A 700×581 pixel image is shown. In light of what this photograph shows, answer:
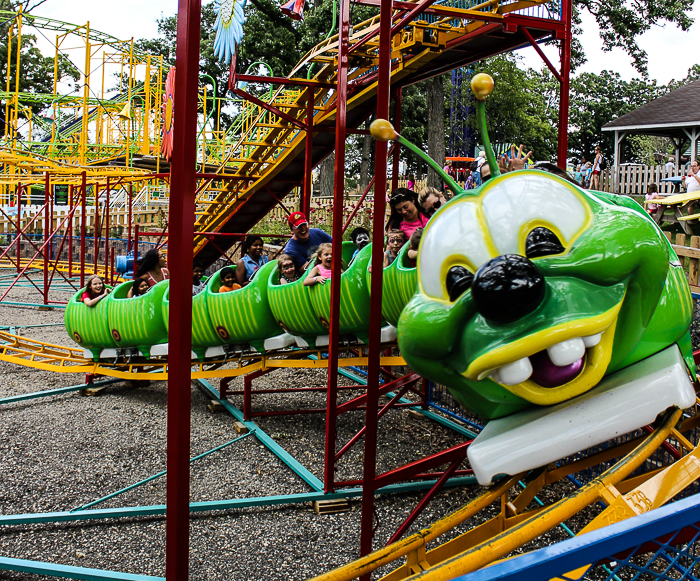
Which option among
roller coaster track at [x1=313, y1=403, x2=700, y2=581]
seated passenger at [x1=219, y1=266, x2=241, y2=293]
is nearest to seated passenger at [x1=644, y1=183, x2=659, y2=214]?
seated passenger at [x1=219, y1=266, x2=241, y2=293]

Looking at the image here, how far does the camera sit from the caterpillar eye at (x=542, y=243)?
2164mm

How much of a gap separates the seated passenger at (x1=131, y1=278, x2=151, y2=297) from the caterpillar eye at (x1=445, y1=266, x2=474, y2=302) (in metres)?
4.65

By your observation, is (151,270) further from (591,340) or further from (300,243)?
(591,340)

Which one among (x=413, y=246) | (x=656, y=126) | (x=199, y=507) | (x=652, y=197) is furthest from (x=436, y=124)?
(x=199, y=507)

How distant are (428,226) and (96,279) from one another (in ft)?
16.0

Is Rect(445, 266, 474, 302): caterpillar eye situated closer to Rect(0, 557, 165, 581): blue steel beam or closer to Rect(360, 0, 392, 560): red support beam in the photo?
Rect(360, 0, 392, 560): red support beam

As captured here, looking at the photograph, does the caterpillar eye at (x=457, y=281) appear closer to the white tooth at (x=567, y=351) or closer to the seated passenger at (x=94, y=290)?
the white tooth at (x=567, y=351)

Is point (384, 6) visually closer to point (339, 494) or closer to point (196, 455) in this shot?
point (339, 494)

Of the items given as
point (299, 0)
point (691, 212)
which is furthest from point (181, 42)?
point (691, 212)

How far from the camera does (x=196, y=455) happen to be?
4852 millimetres

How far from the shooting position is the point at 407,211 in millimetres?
4699

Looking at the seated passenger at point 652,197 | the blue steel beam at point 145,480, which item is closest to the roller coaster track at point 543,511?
the blue steel beam at point 145,480

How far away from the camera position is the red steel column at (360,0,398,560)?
9.45 ft

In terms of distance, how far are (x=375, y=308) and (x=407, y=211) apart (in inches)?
72.6
